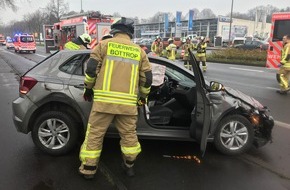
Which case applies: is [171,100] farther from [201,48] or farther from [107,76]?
[201,48]

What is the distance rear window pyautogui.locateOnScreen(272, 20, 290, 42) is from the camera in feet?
39.1

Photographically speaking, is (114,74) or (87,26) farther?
(87,26)

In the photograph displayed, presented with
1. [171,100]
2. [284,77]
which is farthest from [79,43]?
[284,77]

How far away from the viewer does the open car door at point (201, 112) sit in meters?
3.53

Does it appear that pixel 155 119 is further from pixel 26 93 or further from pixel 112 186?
pixel 26 93

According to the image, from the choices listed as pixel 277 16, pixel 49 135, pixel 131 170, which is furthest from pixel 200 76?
pixel 277 16

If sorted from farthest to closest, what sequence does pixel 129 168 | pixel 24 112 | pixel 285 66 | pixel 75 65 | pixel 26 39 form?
pixel 26 39 < pixel 285 66 < pixel 75 65 < pixel 24 112 < pixel 129 168

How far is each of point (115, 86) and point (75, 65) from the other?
1205 mm

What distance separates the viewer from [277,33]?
12.2 m

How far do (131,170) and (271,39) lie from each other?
1084 cm

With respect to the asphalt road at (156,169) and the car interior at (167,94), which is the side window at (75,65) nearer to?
the car interior at (167,94)

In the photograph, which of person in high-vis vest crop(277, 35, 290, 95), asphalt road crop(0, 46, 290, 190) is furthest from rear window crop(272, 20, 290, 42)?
asphalt road crop(0, 46, 290, 190)

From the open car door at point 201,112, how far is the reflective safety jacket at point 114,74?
0.75m

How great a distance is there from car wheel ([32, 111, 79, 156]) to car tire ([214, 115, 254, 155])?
76.0 inches
